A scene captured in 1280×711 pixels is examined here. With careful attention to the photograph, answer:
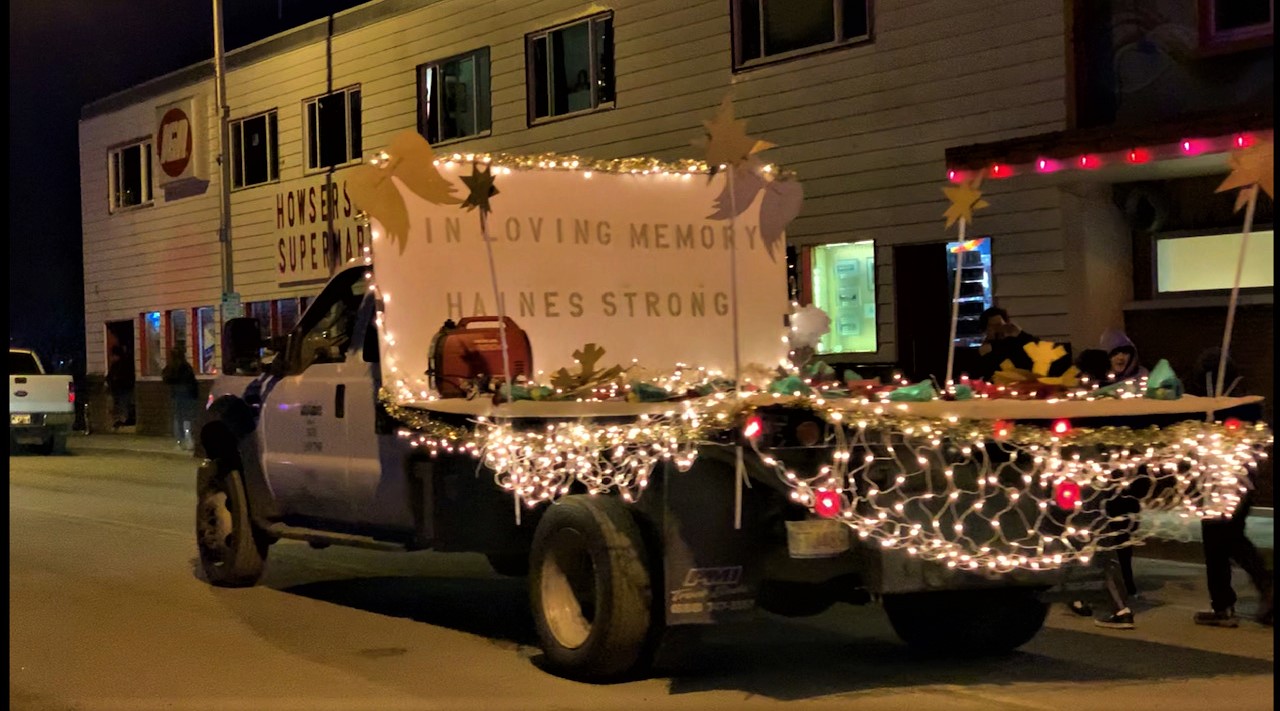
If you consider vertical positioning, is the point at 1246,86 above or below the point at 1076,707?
above

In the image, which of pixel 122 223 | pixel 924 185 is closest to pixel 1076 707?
pixel 924 185

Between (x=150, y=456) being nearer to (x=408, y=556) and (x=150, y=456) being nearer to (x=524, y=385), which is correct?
(x=408, y=556)

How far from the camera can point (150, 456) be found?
83.9 ft

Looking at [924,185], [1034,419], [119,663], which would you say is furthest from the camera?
[924,185]

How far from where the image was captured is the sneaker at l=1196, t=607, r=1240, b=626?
9117 mm

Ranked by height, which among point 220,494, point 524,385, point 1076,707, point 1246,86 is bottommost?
point 1076,707

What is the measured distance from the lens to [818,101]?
56.3 ft

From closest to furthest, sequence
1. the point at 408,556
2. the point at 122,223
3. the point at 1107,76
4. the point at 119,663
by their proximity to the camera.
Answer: the point at 119,663 → the point at 408,556 → the point at 1107,76 → the point at 122,223

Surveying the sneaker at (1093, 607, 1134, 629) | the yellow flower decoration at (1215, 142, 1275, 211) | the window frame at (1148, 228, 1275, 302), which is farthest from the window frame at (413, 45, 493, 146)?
the yellow flower decoration at (1215, 142, 1275, 211)

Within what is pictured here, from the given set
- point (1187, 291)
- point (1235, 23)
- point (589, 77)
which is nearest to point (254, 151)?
point (589, 77)

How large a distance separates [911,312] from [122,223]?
20855 millimetres

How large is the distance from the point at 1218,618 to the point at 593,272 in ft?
14.4

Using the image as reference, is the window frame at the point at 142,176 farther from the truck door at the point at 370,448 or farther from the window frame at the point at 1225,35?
the truck door at the point at 370,448

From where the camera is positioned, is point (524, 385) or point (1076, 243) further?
point (1076, 243)
